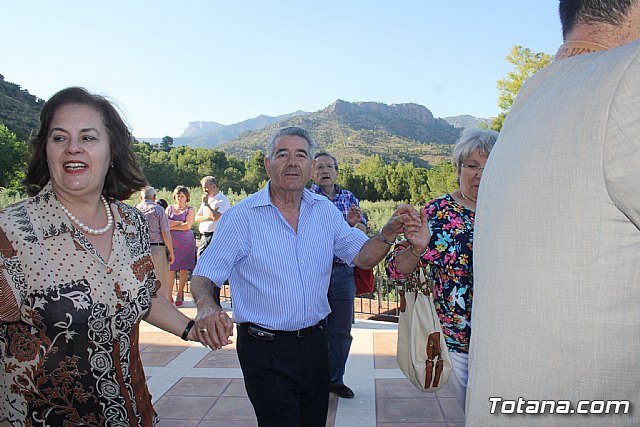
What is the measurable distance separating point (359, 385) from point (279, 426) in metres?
2.38

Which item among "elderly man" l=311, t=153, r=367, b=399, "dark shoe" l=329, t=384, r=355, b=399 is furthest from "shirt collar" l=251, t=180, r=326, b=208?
"dark shoe" l=329, t=384, r=355, b=399

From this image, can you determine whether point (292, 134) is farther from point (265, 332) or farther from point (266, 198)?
point (265, 332)

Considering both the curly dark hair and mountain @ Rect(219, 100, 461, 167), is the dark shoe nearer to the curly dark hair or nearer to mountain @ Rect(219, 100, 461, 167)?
the curly dark hair

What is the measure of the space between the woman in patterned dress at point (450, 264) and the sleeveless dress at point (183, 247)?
6.23 m

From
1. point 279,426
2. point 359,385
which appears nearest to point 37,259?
point 279,426

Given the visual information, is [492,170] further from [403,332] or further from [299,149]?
[299,149]

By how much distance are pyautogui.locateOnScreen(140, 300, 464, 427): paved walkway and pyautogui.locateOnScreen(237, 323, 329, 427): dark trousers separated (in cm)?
156

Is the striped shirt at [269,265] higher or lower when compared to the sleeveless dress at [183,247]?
higher

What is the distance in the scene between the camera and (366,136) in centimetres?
8150

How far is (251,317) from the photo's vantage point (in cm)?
264

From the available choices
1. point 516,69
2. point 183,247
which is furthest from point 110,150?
point 516,69

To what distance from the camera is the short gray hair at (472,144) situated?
286cm

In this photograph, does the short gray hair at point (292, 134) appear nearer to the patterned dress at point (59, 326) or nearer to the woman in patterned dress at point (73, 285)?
the woman in patterned dress at point (73, 285)

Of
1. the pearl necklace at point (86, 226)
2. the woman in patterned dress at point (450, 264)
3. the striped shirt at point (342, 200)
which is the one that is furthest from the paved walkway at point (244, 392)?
the pearl necklace at point (86, 226)
